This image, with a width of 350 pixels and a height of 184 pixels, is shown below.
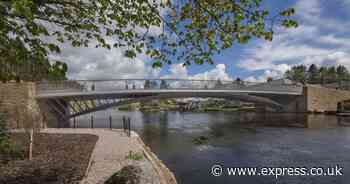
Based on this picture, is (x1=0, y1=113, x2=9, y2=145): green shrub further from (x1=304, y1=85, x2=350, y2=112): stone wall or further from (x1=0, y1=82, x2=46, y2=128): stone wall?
(x1=304, y1=85, x2=350, y2=112): stone wall

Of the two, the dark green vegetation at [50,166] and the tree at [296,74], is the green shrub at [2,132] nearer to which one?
the dark green vegetation at [50,166]

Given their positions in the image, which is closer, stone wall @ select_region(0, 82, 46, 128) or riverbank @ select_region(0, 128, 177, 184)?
riverbank @ select_region(0, 128, 177, 184)

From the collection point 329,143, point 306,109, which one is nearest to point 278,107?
point 306,109

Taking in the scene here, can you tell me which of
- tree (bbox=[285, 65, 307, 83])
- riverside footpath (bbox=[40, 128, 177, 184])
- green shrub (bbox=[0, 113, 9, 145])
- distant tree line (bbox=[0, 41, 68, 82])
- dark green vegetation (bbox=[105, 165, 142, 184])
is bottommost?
riverside footpath (bbox=[40, 128, 177, 184])

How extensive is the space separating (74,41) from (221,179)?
6.32 m

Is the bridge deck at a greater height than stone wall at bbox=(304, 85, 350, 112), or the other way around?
the bridge deck

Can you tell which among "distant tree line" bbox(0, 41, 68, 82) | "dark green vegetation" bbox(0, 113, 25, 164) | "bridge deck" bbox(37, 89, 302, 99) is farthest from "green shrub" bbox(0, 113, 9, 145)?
"bridge deck" bbox(37, 89, 302, 99)

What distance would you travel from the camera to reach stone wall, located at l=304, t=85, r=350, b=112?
38688mm

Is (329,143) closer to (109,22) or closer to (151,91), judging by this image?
(109,22)

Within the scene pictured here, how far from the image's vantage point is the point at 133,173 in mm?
4840

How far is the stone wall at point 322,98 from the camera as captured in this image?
3869 cm

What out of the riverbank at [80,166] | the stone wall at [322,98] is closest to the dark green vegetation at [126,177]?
the riverbank at [80,166]

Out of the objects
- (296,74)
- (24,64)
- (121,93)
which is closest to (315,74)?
(296,74)

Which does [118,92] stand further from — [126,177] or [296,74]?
[296,74]
